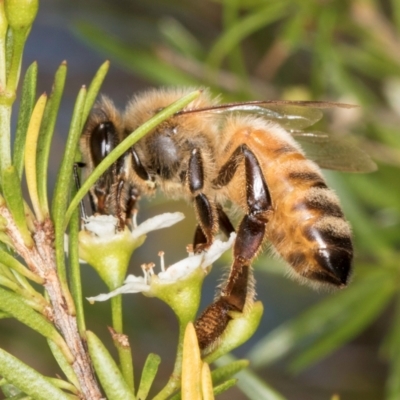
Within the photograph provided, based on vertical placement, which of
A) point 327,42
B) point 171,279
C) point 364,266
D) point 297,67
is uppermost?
point 297,67

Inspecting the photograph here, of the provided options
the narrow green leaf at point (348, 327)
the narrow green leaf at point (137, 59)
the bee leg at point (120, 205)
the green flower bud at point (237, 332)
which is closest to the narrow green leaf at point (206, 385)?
the green flower bud at point (237, 332)

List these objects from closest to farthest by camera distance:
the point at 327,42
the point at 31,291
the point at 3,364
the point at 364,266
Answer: the point at 3,364, the point at 31,291, the point at 364,266, the point at 327,42

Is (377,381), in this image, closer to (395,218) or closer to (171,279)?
(395,218)

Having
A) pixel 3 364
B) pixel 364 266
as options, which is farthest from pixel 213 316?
pixel 364 266

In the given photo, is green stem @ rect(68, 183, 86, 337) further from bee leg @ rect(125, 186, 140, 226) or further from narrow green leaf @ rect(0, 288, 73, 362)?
bee leg @ rect(125, 186, 140, 226)

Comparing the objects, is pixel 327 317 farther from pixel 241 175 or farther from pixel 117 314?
pixel 117 314

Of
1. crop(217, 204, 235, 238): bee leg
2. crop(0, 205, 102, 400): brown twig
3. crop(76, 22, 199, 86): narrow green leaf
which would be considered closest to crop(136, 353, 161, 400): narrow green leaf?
crop(0, 205, 102, 400): brown twig

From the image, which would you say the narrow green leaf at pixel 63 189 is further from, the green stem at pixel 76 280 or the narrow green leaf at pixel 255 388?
the narrow green leaf at pixel 255 388
